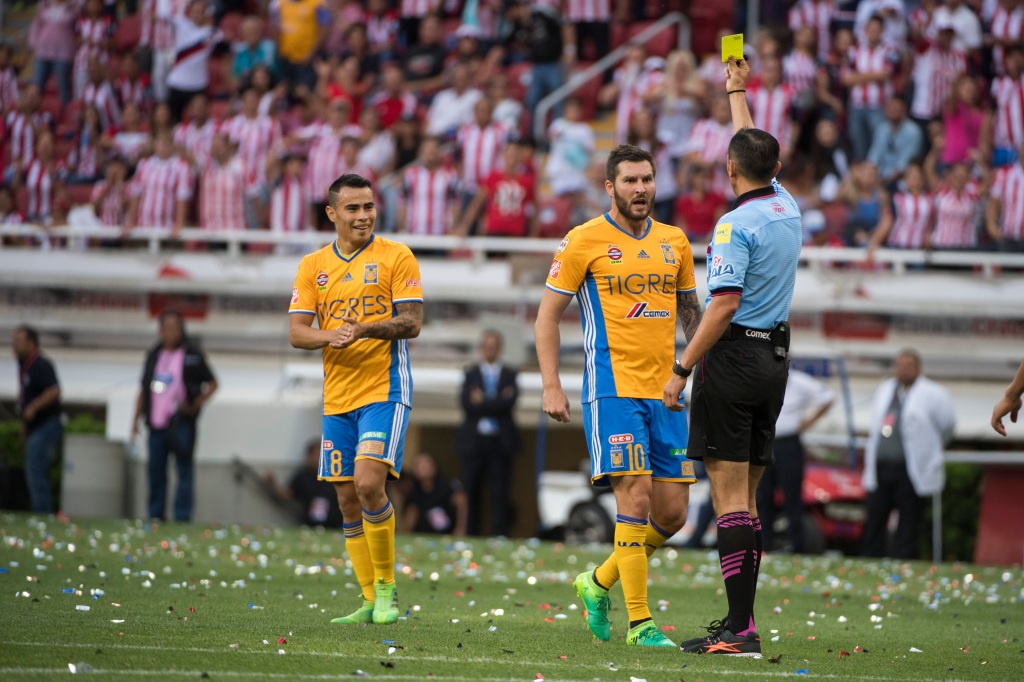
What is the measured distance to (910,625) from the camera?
27.5 feet

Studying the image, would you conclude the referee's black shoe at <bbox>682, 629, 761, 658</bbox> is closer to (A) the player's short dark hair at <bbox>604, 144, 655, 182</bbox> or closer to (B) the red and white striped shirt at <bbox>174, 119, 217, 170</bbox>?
(A) the player's short dark hair at <bbox>604, 144, 655, 182</bbox>

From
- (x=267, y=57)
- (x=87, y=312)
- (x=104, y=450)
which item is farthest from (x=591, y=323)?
(x=267, y=57)

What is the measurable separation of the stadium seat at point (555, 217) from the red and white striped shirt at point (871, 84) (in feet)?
12.8

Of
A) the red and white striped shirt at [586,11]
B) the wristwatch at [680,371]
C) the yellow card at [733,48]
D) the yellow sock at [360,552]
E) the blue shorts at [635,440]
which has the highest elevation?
the red and white striped shirt at [586,11]

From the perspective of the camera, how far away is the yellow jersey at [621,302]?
6.87m

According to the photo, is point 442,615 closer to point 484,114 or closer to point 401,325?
point 401,325

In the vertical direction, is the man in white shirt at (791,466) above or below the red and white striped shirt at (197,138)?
below

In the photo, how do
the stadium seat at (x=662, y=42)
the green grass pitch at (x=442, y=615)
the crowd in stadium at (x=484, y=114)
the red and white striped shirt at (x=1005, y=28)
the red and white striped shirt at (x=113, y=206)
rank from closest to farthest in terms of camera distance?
the green grass pitch at (x=442, y=615) → the crowd in stadium at (x=484, y=114) → the red and white striped shirt at (x=1005, y=28) → the red and white striped shirt at (x=113, y=206) → the stadium seat at (x=662, y=42)

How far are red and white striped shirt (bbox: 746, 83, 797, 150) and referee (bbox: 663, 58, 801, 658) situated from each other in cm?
1144

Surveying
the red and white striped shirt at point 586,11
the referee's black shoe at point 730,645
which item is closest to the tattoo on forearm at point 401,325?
the referee's black shoe at point 730,645

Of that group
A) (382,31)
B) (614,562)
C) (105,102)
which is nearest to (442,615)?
(614,562)

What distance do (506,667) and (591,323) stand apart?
6.09 feet

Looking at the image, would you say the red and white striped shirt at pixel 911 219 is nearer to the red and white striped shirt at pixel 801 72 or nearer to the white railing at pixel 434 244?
the white railing at pixel 434 244

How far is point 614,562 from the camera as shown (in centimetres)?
689
